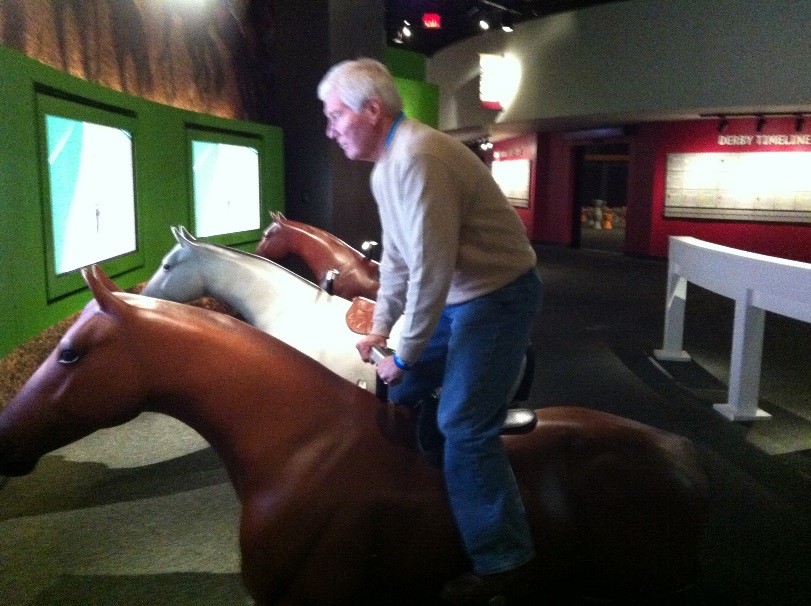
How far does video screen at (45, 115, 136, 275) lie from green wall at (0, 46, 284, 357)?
0.38 ft

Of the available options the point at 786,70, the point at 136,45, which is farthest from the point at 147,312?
the point at 786,70

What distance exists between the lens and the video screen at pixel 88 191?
321 centimetres

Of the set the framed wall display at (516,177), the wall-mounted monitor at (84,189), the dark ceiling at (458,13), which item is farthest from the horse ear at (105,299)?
the framed wall display at (516,177)

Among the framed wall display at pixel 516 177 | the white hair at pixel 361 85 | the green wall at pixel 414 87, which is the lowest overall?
the white hair at pixel 361 85

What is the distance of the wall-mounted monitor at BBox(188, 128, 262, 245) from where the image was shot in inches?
203

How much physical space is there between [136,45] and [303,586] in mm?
4057

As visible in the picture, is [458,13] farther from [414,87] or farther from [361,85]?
[361,85]

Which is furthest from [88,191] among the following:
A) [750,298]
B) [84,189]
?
[750,298]

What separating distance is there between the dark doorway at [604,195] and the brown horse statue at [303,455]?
14553 mm

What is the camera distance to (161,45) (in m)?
4.96

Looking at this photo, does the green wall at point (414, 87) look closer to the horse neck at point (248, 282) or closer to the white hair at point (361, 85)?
the horse neck at point (248, 282)

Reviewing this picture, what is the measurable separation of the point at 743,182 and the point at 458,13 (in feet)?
19.8

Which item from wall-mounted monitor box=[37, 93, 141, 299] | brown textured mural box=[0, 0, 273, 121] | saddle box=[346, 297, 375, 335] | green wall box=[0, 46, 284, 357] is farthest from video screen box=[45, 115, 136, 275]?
saddle box=[346, 297, 375, 335]

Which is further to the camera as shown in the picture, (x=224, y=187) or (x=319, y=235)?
(x=224, y=187)
